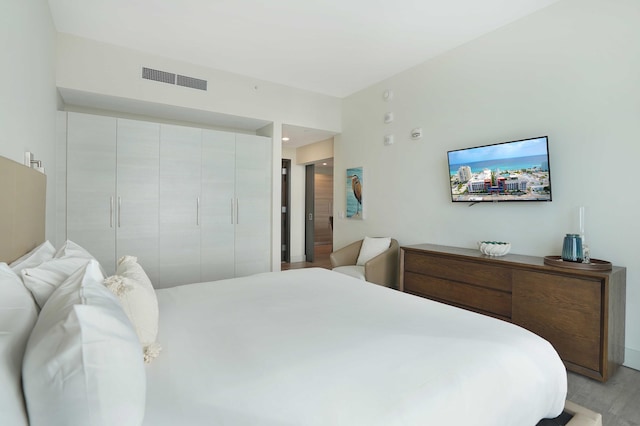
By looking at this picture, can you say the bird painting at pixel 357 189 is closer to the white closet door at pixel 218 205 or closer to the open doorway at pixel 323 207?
the white closet door at pixel 218 205

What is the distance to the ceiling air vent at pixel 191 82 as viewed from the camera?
3.97m

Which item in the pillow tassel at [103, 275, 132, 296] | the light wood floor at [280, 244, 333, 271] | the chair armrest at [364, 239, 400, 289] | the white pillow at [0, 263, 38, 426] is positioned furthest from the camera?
the light wood floor at [280, 244, 333, 271]

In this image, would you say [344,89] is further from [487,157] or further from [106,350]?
[106,350]

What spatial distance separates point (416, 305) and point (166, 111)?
397 cm

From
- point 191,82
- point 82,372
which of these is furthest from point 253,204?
point 82,372

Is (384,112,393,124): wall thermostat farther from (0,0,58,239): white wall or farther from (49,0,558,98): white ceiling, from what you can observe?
(0,0,58,239): white wall

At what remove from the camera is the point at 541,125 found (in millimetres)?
2910

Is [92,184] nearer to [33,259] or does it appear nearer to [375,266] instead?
[33,259]

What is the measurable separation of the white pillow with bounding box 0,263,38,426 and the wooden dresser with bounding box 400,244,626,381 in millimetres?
2940

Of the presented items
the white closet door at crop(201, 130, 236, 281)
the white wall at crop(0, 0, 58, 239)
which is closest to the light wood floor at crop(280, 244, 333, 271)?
the white closet door at crop(201, 130, 236, 281)

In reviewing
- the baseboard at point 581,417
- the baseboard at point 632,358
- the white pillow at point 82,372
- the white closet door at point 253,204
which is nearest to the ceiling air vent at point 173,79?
the white closet door at point 253,204

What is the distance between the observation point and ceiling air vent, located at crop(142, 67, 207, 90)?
379 cm

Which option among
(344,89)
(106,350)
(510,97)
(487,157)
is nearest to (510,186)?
(487,157)

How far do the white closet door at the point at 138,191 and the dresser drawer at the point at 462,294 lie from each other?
3.17 m
